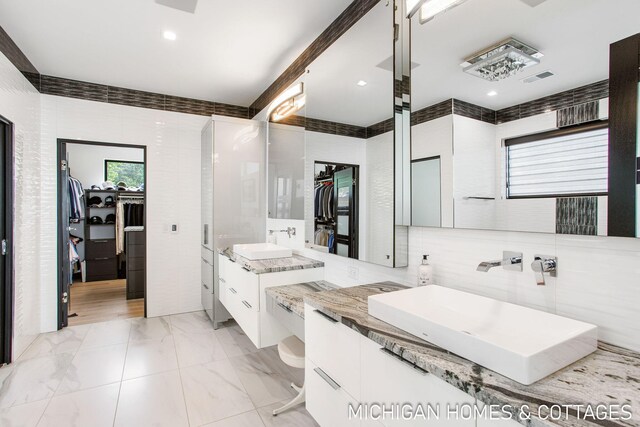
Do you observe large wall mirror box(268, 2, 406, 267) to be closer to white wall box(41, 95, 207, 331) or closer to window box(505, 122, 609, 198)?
window box(505, 122, 609, 198)

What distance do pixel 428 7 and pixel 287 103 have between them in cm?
172

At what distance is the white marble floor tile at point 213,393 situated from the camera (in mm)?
2010

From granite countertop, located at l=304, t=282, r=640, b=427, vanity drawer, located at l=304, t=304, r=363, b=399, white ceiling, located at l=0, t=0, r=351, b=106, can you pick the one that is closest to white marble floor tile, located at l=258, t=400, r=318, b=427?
vanity drawer, located at l=304, t=304, r=363, b=399

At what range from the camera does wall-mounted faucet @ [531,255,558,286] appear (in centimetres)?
116

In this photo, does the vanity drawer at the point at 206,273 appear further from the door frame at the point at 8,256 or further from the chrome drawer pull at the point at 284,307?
the chrome drawer pull at the point at 284,307

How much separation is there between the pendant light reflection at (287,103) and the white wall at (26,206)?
2.18 m

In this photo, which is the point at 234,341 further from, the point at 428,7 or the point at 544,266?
the point at 428,7

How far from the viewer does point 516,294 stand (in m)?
1.27

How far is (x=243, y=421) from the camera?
1.94 m

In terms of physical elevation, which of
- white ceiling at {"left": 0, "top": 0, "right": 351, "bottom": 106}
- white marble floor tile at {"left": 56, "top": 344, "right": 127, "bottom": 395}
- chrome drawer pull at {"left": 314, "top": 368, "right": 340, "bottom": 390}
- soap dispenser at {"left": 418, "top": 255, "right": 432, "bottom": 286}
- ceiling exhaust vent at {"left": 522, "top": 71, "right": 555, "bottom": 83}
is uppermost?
white ceiling at {"left": 0, "top": 0, "right": 351, "bottom": 106}

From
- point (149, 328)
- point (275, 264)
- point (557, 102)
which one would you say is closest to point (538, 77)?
point (557, 102)

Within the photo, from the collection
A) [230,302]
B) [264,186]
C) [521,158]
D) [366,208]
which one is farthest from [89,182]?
[521,158]

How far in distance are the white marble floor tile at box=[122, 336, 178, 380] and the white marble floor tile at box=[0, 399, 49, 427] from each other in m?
0.50

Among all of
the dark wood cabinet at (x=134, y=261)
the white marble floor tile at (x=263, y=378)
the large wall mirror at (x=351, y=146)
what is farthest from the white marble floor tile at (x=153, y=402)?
the dark wood cabinet at (x=134, y=261)
